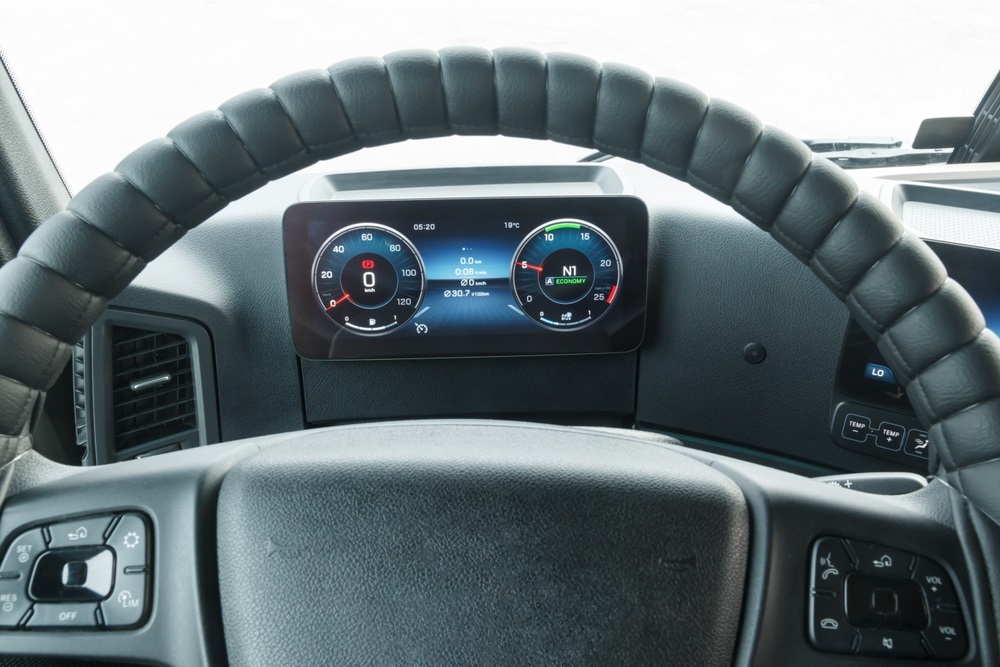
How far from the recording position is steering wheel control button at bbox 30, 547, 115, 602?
0.77m

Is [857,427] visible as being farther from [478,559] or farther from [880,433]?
[478,559]

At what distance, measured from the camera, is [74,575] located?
77 cm

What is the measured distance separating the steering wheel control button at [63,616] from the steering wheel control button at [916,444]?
5.02 ft

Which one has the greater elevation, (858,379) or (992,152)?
(992,152)

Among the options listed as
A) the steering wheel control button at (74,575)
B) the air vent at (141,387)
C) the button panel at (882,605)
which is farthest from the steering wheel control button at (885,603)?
the air vent at (141,387)

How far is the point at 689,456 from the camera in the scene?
0.86 metres

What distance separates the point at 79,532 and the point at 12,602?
0.08m

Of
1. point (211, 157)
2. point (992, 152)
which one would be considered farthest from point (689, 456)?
point (992, 152)

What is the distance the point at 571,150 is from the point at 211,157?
64.6 inches

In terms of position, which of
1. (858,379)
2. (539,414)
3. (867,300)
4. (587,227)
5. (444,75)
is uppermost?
(444,75)

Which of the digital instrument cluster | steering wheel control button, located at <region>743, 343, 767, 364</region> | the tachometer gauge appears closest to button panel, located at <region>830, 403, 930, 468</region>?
steering wheel control button, located at <region>743, 343, 767, 364</region>

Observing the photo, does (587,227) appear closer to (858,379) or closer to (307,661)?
(858,379)

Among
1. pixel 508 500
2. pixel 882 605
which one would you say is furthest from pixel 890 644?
pixel 508 500

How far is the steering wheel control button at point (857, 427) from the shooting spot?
184cm
